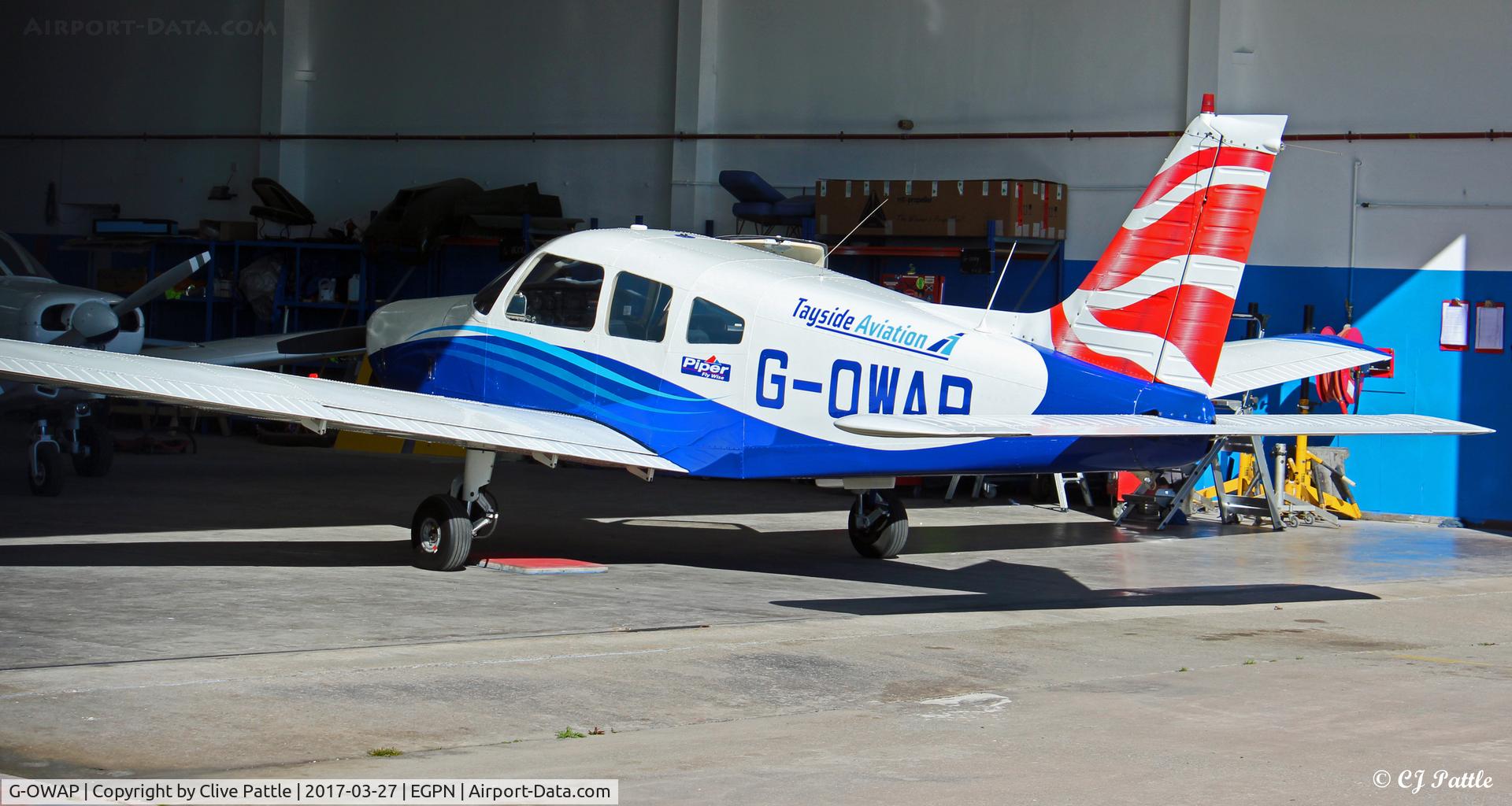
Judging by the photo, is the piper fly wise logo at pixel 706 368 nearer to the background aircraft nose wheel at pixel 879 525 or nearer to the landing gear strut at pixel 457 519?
the landing gear strut at pixel 457 519

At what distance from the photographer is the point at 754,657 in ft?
24.7

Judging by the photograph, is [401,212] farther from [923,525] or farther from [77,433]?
[923,525]

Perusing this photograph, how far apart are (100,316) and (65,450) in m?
1.55

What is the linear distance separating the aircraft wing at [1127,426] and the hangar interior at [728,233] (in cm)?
109

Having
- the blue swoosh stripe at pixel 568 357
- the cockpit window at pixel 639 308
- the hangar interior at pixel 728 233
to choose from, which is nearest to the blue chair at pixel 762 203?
the hangar interior at pixel 728 233

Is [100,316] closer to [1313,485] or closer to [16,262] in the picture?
[16,262]

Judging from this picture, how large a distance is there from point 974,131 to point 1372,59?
4177mm

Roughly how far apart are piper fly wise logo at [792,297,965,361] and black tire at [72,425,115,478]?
7.77 m

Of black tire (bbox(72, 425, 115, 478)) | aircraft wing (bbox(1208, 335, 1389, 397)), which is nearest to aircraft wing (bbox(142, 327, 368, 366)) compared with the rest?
black tire (bbox(72, 425, 115, 478))

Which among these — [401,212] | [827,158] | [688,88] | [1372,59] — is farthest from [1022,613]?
[401,212]

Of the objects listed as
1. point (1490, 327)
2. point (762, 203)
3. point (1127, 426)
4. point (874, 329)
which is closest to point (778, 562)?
point (874, 329)

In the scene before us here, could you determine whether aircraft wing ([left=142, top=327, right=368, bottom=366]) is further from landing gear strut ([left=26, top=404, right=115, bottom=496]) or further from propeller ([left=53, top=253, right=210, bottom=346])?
landing gear strut ([left=26, top=404, right=115, bottom=496])

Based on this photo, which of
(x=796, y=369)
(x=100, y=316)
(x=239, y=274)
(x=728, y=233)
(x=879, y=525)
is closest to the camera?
(x=796, y=369)

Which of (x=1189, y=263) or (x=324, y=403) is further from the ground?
(x=1189, y=263)
